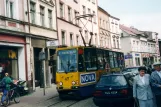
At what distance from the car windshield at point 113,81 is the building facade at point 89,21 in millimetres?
25307

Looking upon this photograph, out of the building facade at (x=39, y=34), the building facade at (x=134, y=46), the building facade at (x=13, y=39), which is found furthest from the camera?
the building facade at (x=134, y=46)

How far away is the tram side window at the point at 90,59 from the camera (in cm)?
1627

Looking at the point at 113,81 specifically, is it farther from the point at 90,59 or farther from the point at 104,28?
Answer: the point at 104,28

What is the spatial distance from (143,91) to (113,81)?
13.2ft

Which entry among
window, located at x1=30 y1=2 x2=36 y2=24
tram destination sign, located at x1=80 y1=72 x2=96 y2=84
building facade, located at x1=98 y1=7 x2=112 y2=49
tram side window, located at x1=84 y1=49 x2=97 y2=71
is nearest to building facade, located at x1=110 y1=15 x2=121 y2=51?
building facade, located at x1=98 y1=7 x2=112 y2=49

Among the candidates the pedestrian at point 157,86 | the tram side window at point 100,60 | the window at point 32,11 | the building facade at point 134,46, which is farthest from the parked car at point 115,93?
the building facade at point 134,46

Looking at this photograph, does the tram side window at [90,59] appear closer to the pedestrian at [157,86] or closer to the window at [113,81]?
the window at [113,81]

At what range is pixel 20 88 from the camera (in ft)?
61.6

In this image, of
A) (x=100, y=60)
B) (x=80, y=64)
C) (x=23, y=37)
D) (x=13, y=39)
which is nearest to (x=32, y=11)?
(x=23, y=37)

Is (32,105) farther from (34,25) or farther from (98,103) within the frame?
(34,25)

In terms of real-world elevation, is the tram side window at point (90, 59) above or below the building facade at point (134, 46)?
below

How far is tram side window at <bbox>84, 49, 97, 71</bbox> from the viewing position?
1627cm

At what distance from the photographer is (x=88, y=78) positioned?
1620 cm

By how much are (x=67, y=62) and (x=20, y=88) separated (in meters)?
4.97
